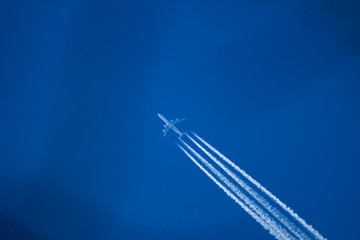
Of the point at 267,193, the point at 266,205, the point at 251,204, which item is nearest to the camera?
the point at 266,205

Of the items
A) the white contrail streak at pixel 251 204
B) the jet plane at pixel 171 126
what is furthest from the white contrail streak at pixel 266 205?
the jet plane at pixel 171 126

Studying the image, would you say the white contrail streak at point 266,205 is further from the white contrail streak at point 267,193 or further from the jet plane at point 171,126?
the jet plane at point 171,126

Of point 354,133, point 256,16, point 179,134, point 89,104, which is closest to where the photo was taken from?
point 354,133

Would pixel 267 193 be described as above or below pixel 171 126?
below

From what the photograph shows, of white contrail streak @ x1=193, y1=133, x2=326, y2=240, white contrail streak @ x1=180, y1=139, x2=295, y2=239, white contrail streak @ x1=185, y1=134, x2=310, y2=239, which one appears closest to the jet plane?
white contrail streak @ x1=180, y1=139, x2=295, y2=239

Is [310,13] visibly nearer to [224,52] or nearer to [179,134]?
[224,52]

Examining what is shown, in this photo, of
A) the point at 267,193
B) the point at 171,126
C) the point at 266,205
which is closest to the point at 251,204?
the point at 266,205

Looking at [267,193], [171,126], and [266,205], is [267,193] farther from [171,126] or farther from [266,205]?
[171,126]

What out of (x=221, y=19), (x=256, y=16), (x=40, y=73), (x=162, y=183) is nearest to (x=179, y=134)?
(x=162, y=183)
